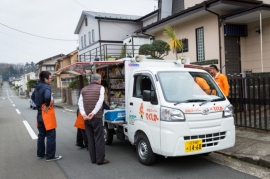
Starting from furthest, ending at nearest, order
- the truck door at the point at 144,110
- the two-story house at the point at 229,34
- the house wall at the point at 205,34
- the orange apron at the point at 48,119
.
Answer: the house wall at the point at 205,34
the two-story house at the point at 229,34
the orange apron at the point at 48,119
the truck door at the point at 144,110

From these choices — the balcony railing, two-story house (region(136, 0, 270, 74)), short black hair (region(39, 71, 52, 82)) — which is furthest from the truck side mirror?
two-story house (region(136, 0, 270, 74))

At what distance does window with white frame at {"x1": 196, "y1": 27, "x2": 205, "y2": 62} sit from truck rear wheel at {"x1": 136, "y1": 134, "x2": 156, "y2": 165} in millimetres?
8544

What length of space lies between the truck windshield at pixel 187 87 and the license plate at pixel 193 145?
748mm

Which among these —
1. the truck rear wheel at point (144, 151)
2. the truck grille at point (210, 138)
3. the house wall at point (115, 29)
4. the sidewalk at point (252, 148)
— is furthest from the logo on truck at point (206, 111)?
the house wall at point (115, 29)

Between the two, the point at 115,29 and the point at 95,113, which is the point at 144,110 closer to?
the point at 95,113

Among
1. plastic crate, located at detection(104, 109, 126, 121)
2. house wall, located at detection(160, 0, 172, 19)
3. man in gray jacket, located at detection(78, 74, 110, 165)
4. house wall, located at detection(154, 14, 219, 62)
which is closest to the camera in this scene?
man in gray jacket, located at detection(78, 74, 110, 165)

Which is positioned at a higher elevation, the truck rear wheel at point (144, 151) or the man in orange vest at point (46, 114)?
the man in orange vest at point (46, 114)

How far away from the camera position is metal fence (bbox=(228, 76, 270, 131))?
6746 millimetres

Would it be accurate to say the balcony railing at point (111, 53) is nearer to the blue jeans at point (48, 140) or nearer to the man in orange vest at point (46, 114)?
the man in orange vest at point (46, 114)

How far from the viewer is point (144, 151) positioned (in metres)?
5.17

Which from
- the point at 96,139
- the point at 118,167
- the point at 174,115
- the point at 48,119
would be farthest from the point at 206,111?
the point at 48,119

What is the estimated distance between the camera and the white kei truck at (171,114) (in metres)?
4.47

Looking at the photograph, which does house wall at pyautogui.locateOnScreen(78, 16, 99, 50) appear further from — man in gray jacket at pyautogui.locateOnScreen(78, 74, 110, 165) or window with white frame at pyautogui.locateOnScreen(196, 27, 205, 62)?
man in gray jacket at pyautogui.locateOnScreen(78, 74, 110, 165)

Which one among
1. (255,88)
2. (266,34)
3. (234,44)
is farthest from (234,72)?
(255,88)
